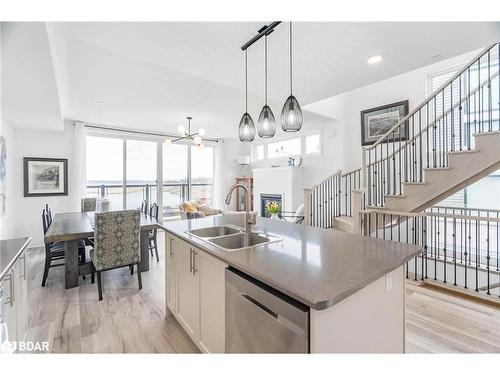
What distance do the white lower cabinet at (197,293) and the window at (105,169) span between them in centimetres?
443

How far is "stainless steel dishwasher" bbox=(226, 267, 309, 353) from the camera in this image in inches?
39.9

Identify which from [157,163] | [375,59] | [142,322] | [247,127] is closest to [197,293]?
[142,322]

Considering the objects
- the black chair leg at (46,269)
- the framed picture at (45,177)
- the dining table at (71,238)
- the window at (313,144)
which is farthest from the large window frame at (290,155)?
the black chair leg at (46,269)

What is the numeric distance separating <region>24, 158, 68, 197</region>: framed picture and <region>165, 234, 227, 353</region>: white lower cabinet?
168 inches

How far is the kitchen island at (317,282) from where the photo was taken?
1032 mm

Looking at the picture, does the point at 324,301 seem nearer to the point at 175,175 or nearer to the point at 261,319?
the point at 261,319

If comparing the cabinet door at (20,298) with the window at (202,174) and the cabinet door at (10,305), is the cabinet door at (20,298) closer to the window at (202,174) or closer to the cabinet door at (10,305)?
the cabinet door at (10,305)

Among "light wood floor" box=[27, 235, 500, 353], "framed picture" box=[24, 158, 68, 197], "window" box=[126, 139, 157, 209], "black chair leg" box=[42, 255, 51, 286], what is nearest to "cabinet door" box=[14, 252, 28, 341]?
"light wood floor" box=[27, 235, 500, 353]

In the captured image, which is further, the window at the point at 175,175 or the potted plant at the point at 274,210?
the window at the point at 175,175

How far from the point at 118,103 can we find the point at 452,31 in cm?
440

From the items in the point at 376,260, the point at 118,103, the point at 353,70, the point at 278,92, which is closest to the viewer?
the point at 376,260
